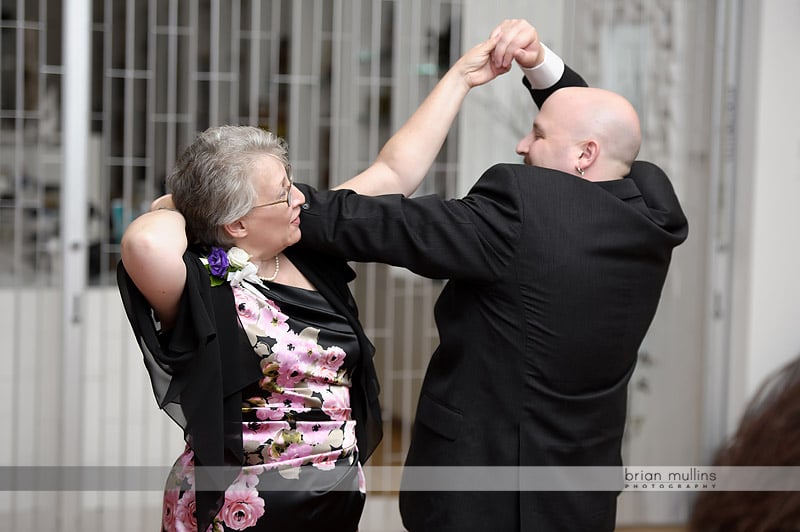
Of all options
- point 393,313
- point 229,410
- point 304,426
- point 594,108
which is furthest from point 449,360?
point 393,313

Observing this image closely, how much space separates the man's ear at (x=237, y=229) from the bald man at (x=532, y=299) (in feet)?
0.38

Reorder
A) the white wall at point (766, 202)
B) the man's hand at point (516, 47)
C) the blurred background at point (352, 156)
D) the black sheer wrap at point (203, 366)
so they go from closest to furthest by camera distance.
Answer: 1. the black sheer wrap at point (203, 366)
2. the man's hand at point (516, 47)
3. the blurred background at point (352, 156)
4. the white wall at point (766, 202)

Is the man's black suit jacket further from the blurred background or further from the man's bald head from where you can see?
the blurred background

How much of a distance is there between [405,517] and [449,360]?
364 millimetres

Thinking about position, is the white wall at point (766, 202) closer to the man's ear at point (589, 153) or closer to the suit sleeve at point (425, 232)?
the man's ear at point (589, 153)

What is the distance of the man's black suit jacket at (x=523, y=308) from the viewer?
1714 mm

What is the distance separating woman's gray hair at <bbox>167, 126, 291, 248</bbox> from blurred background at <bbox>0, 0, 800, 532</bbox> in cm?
181

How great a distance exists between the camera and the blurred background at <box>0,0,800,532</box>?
132 inches

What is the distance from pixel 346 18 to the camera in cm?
350

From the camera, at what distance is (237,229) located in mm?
1682

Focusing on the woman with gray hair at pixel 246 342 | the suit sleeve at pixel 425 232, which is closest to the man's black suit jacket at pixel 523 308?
the suit sleeve at pixel 425 232

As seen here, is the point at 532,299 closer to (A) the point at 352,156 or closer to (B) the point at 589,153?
(B) the point at 589,153

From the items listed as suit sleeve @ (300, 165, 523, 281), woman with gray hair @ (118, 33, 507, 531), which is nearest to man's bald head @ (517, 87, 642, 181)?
suit sleeve @ (300, 165, 523, 281)

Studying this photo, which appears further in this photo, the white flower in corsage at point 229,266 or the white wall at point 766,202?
Result: the white wall at point 766,202
